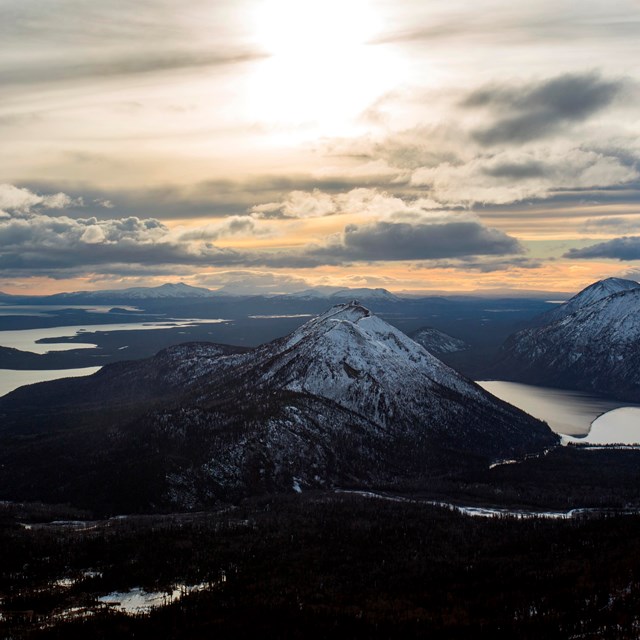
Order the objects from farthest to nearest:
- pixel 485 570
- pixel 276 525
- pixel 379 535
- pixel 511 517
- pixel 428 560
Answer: pixel 511 517
pixel 276 525
pixel 379 535
pixel 428 560
pixel 485 570

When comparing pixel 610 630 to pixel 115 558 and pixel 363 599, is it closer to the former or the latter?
pixel 363 599

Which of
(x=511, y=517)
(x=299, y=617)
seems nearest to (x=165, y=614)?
(x=299, y=617)

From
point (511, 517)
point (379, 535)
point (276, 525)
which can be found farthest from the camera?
point (511, 517)

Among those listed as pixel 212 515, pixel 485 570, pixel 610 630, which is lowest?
pixel 212 515

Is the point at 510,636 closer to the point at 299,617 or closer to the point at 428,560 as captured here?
the point at 299,617

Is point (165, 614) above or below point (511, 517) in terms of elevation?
above

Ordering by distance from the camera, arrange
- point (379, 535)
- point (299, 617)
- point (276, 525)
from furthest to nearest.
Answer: point (276, 525)
point (379, 535)
point (299, 617)

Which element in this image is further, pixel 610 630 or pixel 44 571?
pixel 44 571

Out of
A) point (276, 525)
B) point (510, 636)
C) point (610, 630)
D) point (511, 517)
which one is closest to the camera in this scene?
point (610, 630)

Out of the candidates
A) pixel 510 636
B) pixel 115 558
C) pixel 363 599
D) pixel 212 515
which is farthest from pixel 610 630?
pixel 212 515
